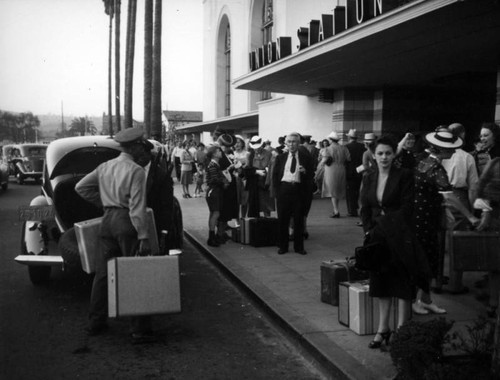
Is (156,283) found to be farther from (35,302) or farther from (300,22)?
(300,22)

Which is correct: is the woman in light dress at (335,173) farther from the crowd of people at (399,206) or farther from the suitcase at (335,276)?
the suitcase at (335,276)

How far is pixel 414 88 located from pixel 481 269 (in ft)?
45.4

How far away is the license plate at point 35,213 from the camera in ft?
22.5

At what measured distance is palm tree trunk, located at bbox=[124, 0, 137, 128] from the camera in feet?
94.8

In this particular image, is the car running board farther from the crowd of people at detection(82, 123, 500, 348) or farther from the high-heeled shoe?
the high-heeled shoe

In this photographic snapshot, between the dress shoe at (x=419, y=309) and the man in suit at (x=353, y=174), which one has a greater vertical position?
the man in suit at (x=353, y=174)

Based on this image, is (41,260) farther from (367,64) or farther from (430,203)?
(367,64)

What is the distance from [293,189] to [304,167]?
0.39 metres

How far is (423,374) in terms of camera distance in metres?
3.66

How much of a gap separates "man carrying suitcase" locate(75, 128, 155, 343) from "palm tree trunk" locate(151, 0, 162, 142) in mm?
13877

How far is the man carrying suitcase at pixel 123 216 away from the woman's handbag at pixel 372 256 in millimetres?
1894

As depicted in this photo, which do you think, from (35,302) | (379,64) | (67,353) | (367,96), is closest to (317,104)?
(367,96)

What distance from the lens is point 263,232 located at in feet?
32.4

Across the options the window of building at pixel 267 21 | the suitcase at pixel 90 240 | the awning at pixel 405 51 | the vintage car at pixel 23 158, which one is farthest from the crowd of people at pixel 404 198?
the vintage car at pixel 23 158
